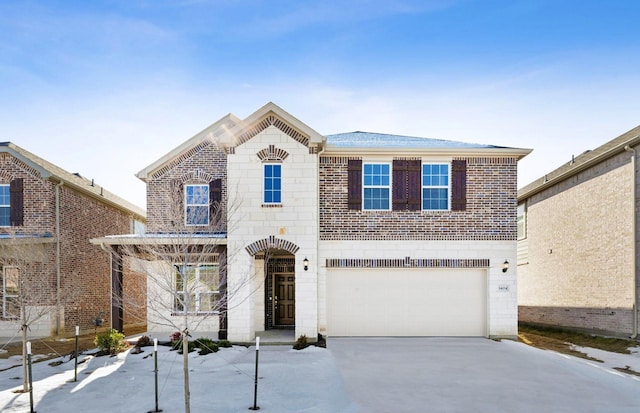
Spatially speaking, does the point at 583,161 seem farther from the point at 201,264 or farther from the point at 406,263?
the point at 201,264

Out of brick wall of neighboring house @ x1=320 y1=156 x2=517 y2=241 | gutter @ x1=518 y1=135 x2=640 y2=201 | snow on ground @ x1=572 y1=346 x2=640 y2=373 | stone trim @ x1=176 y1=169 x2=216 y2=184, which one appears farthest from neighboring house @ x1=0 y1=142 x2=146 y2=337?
gutter @ x1=518 y1=135 x2=640 y2=201

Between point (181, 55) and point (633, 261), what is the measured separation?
48.1 feet

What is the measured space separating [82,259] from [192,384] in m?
11.1

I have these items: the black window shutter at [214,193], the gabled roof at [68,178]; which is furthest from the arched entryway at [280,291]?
the gabled roof at [68,178]

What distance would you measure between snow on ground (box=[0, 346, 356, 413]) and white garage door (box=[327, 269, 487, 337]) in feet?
7.86

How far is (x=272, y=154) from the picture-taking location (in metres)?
14.1

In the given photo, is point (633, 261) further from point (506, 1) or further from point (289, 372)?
point (289, 372)

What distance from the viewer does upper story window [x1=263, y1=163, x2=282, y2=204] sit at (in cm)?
1418

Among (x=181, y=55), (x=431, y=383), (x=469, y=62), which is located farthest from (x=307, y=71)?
(x=431, y=383)

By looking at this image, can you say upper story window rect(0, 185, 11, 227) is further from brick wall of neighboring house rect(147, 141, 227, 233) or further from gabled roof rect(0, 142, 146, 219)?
brick wall of neighboring house rect(147, 141, 227, 233)

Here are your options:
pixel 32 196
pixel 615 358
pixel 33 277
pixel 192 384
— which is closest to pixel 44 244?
pixel 33 277

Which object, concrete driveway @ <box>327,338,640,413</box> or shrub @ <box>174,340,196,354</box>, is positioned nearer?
concrete driveway @ <box>327,338,640,413</box>

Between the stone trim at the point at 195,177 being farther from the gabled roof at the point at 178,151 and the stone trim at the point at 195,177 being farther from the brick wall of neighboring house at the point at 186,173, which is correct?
the gabled roof at the point at 178,151

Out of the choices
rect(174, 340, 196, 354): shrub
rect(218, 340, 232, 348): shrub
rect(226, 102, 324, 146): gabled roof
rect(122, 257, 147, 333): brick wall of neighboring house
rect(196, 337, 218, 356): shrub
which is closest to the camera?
rect(196, 337, 218, 356): shrub
